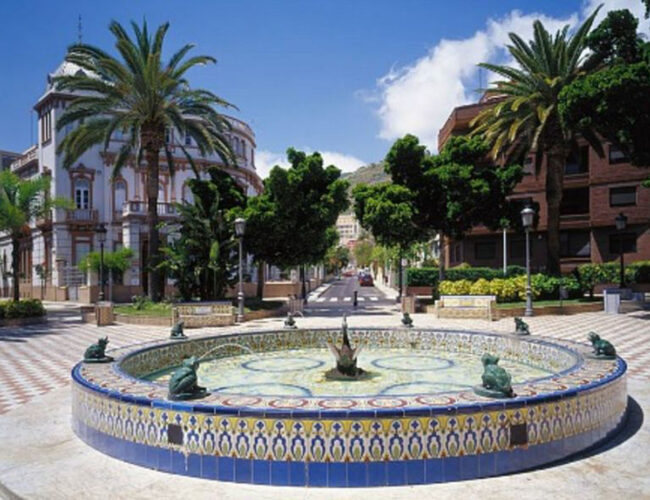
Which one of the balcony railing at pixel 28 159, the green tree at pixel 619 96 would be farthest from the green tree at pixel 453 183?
the balcony railing at pixel 28 159

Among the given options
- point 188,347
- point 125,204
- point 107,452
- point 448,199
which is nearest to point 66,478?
point 107,452

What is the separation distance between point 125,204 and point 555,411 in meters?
37.7

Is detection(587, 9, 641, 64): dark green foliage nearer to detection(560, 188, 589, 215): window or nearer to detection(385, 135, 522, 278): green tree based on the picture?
detection(385, 135, 522, 278): green tree

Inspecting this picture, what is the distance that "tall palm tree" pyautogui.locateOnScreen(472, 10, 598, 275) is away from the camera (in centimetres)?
2512

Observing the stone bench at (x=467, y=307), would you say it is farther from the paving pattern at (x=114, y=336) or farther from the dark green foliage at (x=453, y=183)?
the dark green foliage at (x=453, y=183)

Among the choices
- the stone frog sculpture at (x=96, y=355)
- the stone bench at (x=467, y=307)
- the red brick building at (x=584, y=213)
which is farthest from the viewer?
the red brick building at (x=584, y=213)

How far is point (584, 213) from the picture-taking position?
39500 mm

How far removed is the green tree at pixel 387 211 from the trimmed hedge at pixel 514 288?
328cm

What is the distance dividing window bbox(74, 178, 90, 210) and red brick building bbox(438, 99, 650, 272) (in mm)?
28254

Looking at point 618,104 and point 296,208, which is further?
point 296,208

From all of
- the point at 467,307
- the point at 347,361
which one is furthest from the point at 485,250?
the point at 347,361

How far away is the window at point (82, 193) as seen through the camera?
4009cm

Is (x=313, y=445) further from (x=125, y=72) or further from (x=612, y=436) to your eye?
(x=125, y=72)

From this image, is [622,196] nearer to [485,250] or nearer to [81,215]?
[485,250]
